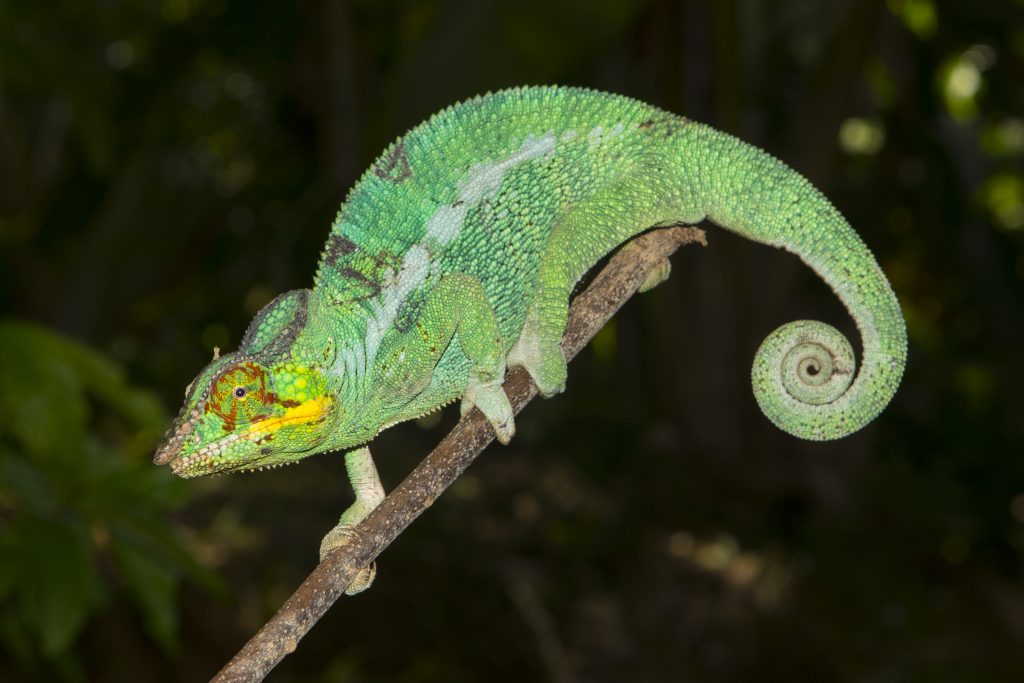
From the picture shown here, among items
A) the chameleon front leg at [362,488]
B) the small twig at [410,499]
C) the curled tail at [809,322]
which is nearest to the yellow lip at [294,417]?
the small twig at [410,499]

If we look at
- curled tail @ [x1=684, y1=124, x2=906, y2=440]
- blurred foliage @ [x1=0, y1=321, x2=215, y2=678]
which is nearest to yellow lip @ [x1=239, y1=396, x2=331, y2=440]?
curled tail @ [x1=684, y1=124, x2=906, y2=440]

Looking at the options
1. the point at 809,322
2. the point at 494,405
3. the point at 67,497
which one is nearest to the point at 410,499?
the point at 494,405

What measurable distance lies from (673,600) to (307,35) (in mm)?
3151

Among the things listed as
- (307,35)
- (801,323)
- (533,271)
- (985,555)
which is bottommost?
(533,271)

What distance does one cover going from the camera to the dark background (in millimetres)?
4797

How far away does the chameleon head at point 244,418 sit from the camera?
3.70 ft

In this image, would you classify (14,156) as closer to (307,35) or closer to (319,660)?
(307,35)

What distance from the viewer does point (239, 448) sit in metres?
1.16

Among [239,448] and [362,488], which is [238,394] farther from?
Answer: [362,488]

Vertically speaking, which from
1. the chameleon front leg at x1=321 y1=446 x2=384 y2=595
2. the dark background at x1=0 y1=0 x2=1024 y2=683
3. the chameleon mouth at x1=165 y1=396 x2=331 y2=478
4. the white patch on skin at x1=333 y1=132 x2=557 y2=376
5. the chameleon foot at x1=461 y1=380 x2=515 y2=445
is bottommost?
the chameleon mouth at x1=165 y1=396 x2=331 y2=478

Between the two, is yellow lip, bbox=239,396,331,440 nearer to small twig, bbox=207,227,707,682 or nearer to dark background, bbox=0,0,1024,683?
Result: small twig, bbox=207,227,707,682

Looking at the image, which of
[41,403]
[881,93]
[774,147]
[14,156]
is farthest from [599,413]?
[41,403]

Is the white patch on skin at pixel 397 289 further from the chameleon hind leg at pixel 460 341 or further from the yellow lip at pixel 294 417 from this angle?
the yellow lip at pixel 294 417

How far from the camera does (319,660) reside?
487cm
